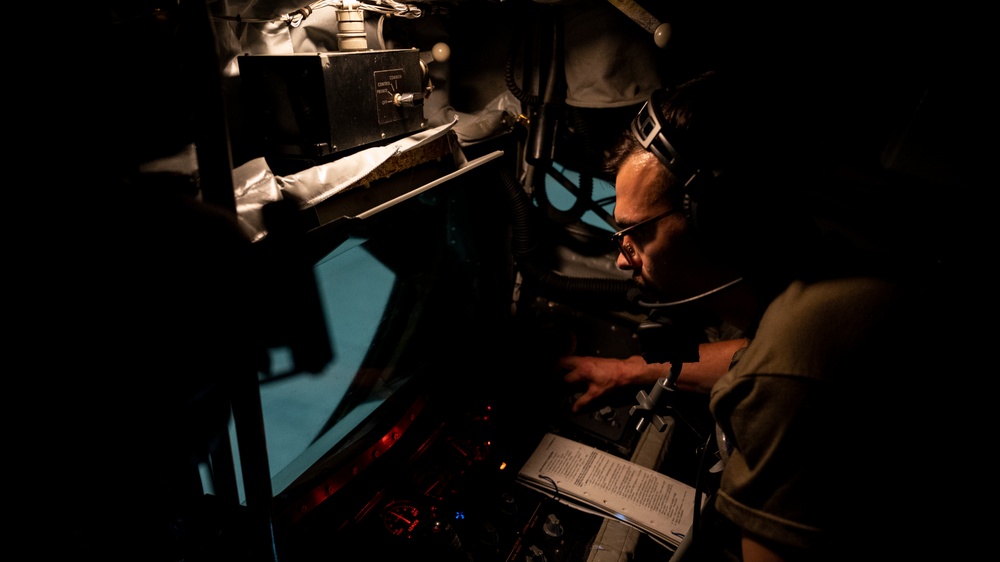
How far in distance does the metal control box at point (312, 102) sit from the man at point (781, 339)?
2.17ft

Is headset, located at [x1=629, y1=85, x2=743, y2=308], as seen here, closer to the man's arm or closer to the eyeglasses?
the eyeglasses

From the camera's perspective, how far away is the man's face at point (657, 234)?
1.22 metres

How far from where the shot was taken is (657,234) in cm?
126

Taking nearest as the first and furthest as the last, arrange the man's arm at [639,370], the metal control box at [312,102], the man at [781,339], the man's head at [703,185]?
the man at [781,339], the man's head at [703,185], the metal control box at [312,102], the man's arm at [639,370]

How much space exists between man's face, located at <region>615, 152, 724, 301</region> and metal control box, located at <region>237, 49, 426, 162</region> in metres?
0.66

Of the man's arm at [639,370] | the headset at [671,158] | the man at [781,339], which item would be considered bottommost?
the man's arm at [639,370]

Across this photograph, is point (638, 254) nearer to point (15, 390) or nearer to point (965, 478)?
point (965, 478)

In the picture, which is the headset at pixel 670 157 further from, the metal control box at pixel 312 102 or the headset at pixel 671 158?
the metal control box at pixel 312 102

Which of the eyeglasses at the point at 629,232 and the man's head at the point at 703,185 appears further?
the eyeglasses at the point at 629,232

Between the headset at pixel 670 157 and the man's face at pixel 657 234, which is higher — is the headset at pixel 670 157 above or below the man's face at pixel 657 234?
above

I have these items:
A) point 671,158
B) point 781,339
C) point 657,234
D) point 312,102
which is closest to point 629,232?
point 657,234

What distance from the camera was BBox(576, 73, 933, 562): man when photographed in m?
0.92

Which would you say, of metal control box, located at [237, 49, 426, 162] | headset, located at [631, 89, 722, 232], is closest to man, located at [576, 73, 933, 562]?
headset, located at [631, 89, 722, 232]

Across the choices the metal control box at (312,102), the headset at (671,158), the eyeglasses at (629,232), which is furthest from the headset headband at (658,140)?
the metal control box at (312,102)
